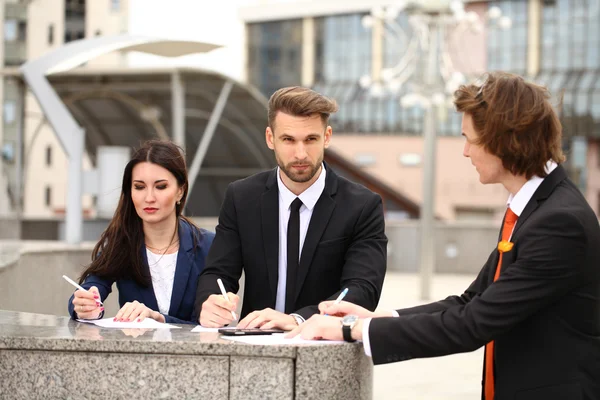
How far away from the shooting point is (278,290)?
13.5ft

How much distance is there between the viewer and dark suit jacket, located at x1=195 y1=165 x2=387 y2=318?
159 inches

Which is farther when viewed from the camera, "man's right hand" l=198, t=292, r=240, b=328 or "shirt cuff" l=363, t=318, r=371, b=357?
"man's right hand" l=198, t=292, r=240, b=328

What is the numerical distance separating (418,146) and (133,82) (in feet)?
138

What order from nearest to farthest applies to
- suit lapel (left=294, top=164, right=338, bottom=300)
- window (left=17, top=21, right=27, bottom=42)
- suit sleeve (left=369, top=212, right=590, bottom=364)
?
suit sleeve (left=369, top=212, right=590, bottom=364) → suit lapel (left=294, top=164, right=338, bottom=300) → window (left=17, top=21, right=27, bottom=42)

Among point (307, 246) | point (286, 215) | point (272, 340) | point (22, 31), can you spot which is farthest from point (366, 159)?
point (272, 340)

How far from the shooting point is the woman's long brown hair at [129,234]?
4.41 metres

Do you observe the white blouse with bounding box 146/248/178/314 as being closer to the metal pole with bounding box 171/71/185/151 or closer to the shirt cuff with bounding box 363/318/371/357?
the shirt cuff with bounding box 363/318/371/357

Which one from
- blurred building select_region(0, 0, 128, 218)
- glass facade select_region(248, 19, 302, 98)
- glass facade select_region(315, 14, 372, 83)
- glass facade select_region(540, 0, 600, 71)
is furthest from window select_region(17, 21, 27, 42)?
glass facade select_region(540, 0, 600, 71)

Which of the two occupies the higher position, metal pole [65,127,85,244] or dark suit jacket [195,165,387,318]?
dark suit jacket [195,165,387,318]

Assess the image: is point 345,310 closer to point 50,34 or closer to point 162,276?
point 162,276

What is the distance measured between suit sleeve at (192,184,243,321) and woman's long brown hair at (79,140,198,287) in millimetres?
387

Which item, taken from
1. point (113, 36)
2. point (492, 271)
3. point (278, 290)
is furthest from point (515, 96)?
point (113, 36)

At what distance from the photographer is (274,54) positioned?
217 ft

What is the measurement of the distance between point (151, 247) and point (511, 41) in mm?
57476
